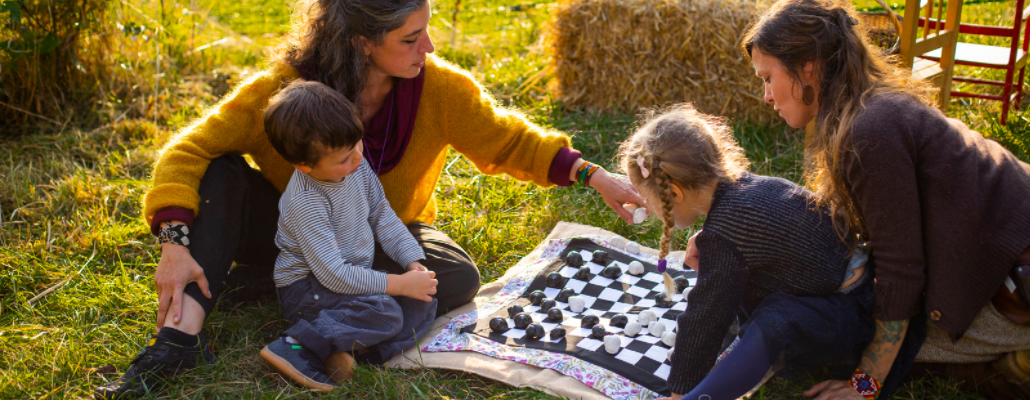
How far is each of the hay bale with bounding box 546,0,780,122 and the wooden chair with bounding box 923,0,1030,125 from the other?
1.01 m

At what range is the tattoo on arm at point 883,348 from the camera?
81.1 inches

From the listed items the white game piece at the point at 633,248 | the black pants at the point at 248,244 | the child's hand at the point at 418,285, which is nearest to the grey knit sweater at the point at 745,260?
the child's hand at the point at 418,285

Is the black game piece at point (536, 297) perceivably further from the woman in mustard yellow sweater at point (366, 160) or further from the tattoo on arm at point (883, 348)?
the tattoo on arm at point (883, 348)

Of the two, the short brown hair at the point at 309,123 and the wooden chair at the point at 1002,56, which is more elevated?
the short brown hair at the point at 309,123

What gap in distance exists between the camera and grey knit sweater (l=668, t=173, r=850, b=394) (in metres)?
2.06

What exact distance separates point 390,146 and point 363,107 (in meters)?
0.19

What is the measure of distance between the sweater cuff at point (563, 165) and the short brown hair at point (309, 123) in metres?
0.82

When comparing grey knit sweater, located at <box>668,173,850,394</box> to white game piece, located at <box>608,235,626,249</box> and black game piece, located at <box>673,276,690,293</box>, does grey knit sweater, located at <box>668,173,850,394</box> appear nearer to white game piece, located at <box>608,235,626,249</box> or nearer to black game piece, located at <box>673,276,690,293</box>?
black game piece, located at <box>673,276,690,293</box>

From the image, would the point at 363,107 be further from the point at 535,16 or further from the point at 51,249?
the point at 535,16

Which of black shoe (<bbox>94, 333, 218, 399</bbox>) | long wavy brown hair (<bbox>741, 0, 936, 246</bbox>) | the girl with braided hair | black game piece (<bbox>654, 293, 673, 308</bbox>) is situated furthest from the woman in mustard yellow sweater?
long wavy brown hair (<bbox>741, 0, 936, 246</bbox>)

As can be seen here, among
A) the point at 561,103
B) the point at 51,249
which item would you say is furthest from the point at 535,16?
the point at 51,249

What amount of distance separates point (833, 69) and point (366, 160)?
1612 millimetres

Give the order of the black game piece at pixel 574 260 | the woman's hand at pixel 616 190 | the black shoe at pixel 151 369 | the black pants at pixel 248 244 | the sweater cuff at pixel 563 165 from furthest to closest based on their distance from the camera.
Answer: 1. the black game piece at pixel 574 260
2. the sweater cuff at pixel 563 165
3. the woman's hand at pixel 616 190
4. the black pants at pixel 248 244
5. the black shoe at pixel 151 369

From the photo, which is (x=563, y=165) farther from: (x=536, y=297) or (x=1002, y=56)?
(x=1002, y=56)
